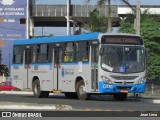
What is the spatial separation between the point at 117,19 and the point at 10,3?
64.3 ft

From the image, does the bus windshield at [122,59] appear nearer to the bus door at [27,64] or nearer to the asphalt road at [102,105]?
the asphalt road at [102,105]

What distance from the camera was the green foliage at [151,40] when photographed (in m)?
48.8

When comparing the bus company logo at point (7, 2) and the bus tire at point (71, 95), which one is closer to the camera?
the bus tire at point (71, 95)

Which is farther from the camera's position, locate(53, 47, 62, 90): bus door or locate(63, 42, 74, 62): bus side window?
locate(53, 47, 62, 90): bus door

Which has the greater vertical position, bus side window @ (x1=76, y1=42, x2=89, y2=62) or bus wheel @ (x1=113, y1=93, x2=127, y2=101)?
bus side window @ (x1=76, y1=42, x2=89, y2=62)

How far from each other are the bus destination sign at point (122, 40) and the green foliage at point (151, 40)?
67.0 ft

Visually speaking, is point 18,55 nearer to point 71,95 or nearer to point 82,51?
point 71,95

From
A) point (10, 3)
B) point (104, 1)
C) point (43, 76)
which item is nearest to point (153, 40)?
point (104, 1)

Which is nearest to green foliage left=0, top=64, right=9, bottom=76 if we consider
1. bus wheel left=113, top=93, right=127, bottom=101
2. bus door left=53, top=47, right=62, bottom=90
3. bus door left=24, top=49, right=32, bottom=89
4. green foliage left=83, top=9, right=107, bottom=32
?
green foliage left=83, top=9, right=107, bottom=32

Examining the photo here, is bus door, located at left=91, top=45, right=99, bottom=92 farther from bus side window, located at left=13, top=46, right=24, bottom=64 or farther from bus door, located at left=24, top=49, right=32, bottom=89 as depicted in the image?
bus side window, located at left=13, top=46, right=24, bottom=64

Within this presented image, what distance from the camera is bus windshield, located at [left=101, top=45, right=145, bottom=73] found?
26.7 meters

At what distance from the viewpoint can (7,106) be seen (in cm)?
1989

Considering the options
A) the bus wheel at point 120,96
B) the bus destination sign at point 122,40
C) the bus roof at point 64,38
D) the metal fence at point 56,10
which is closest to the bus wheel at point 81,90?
the bus wheel at point 120,96

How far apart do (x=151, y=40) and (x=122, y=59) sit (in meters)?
24.1
